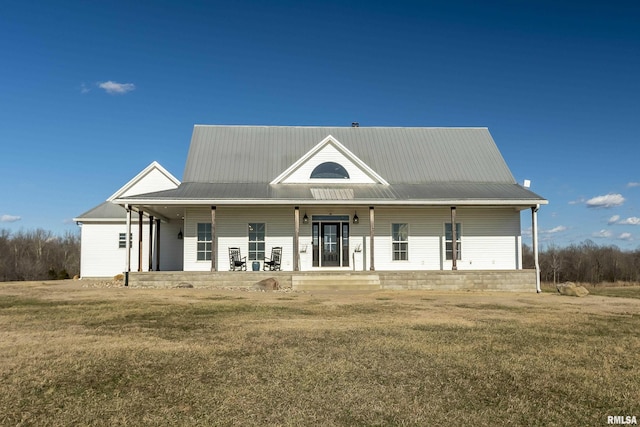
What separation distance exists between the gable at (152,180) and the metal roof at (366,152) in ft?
5.75

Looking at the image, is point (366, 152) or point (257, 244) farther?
point (366, 152)

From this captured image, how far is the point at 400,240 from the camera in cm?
2069

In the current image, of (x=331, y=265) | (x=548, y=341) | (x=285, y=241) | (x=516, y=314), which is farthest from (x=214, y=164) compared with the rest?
(x=548, y=341)

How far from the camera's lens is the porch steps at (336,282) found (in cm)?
1727

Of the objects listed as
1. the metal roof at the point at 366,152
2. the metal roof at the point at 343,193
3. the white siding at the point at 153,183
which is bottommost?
the metal roof at the point at 343,193

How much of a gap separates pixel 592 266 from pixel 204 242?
125 feet

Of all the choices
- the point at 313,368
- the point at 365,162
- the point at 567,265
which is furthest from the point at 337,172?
the point at 567,265

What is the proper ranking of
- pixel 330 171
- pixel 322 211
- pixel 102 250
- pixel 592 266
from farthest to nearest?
pixel 592 266 → pixel 102 250 → pixel 330 171 → pixel 322 211

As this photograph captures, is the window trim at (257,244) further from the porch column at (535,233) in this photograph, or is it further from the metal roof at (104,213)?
the porch column at (535,233)

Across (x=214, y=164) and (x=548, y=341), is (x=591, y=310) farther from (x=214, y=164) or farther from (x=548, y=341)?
(x=214, y=164)

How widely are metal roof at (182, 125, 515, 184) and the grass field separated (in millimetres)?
12249

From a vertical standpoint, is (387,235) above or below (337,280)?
above

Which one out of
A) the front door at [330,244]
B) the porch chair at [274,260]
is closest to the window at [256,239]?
the porch chair at [274,260]

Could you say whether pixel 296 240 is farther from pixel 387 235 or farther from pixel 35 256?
pixel 35 256
